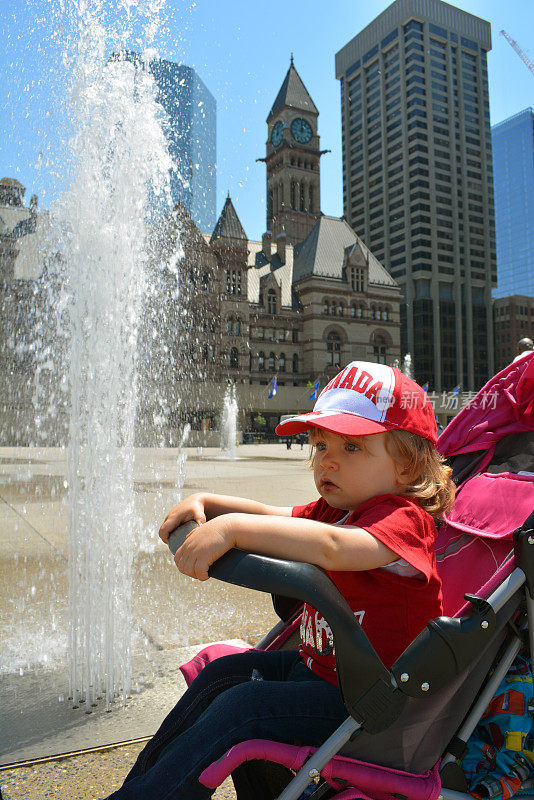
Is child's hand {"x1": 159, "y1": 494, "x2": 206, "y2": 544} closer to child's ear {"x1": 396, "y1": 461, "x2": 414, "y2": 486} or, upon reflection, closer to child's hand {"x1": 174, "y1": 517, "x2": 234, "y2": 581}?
child's hand {"x1": 174, "y1": 517, "x2": 234, "y2": 581}

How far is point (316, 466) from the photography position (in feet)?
5.05

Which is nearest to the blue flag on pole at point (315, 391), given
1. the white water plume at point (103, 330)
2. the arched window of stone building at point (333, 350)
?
the arched window of stone building at point (333, 350)

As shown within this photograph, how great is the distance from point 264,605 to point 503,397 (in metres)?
2.47

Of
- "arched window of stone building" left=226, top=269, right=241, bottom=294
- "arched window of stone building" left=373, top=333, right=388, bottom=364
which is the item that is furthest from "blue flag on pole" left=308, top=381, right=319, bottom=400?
"arched window of stone building" left=226, top=269, right=241, bottom=294

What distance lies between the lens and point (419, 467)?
1.53m

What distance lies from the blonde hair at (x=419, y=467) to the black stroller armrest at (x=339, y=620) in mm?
478

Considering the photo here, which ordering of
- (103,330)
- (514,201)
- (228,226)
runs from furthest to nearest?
(514,201) → (228,226) → (103,330)

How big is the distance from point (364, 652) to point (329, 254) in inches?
2376

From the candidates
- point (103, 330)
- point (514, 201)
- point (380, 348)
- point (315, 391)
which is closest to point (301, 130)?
point (380, 348)

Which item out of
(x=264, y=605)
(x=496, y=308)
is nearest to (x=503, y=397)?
(x=264, y=605)

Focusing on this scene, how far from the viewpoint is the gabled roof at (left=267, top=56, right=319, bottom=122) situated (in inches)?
2916

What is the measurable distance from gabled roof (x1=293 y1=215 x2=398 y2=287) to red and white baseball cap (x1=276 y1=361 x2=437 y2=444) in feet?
188

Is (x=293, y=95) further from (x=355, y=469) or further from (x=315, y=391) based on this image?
(x=355, y=469)

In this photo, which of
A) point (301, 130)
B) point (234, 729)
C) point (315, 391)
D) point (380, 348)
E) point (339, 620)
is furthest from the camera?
point (301, 130)
